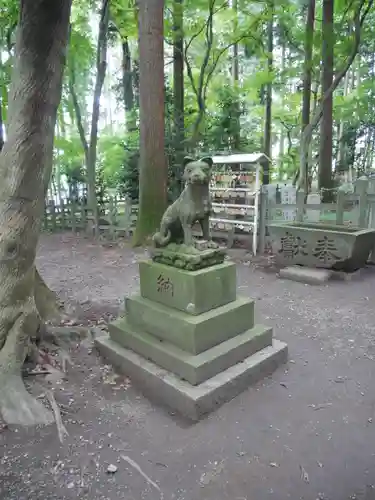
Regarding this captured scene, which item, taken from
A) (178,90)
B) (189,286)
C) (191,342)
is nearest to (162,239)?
(189,286)

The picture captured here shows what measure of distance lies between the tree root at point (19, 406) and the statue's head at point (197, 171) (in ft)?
7.76

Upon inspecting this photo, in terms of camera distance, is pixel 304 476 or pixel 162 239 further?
pixel 162 239

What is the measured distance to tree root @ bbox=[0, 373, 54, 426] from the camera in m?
2.88

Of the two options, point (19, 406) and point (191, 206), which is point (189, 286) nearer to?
point (191, 206)

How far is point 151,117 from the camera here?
8.65m

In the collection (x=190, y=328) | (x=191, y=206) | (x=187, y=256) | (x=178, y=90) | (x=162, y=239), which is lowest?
(x=190, y=328)

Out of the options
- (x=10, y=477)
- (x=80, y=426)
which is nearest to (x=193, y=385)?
(x=80, y=426)

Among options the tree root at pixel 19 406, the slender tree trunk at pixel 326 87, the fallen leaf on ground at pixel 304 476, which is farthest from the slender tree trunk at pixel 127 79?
the fallen leaf on ground at pixel 304 476

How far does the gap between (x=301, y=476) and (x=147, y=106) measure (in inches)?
317

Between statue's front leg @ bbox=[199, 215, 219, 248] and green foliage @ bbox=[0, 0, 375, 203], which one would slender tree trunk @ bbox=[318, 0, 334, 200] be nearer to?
green foliage @ bbox=[0, 0, 375, 203]

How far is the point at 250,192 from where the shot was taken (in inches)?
330

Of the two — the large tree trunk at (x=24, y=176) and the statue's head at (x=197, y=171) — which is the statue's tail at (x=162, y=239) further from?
the large tree trunk at (x=24, y=176)

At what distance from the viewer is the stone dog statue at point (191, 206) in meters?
3.49

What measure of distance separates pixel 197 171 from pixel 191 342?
159 cm
